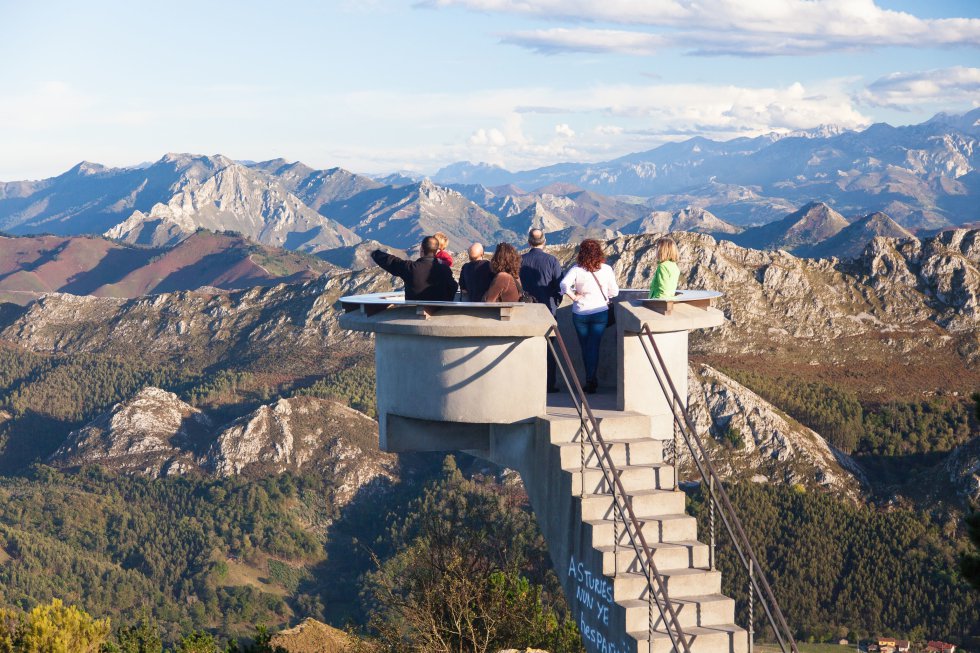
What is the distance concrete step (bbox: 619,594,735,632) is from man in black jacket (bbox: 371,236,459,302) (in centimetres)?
860

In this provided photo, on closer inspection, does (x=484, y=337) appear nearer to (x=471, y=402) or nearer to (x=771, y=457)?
(x=471, y=402)

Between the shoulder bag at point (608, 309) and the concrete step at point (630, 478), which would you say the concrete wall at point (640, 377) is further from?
the concrete step at point (630, 478)

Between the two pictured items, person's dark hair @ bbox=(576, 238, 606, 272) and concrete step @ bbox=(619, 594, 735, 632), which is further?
person's dark hair @ bbox=(576, 238, 606, 272)

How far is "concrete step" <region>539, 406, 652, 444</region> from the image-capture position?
19.0 m

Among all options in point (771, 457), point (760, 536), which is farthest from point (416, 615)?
point (771, 457)

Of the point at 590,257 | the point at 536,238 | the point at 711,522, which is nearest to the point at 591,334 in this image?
the point at 590,257

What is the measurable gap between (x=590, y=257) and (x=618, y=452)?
4986 mm

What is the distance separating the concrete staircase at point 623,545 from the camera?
651 inches

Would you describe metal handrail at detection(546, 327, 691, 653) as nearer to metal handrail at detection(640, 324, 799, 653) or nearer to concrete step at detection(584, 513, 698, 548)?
concrete step at detection(584, 513, 698, 548)

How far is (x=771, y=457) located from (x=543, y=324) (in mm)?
171770

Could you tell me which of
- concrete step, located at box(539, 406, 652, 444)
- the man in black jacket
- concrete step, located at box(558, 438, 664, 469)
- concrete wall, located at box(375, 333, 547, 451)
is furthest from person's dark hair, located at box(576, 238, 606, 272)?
concrete step, located at box(558, 438, 664, 469)

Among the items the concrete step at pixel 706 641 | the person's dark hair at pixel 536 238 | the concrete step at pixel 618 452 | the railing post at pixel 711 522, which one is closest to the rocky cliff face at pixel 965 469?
the person's dark hair at pixel 536 238

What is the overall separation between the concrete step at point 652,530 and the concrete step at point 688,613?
109cm

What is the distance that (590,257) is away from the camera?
22297mm
